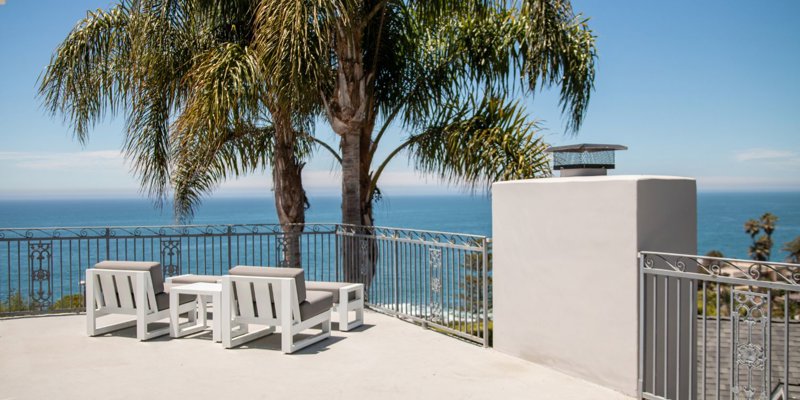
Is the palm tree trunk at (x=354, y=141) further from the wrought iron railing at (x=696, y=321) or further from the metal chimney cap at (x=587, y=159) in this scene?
the wrought iron railing at (x=696, y=321)

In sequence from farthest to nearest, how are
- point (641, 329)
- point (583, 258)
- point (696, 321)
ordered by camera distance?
point (583, 258) < point (641, 329) < point (696, 321)

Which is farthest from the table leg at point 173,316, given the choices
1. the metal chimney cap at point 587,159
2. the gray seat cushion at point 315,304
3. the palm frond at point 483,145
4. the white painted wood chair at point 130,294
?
the metal chimney cap at point 587,159

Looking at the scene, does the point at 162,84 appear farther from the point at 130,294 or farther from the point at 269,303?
the point at 269,303

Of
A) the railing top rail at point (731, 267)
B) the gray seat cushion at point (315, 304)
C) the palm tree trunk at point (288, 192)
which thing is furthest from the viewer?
the palm tree trunk at point (288, 192)

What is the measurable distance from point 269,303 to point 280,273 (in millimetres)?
325

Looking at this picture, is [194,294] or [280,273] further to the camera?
[194,294]

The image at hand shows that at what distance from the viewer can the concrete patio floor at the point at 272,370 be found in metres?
5.06

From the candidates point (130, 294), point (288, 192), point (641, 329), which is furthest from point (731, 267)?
point (288, 192)

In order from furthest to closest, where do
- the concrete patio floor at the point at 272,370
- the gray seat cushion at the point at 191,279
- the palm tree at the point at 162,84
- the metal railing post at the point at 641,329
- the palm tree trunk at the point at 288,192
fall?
the palm tree trunk at the point at 288,192, the palm tree at the point at 162,84, the gray seat cushion at the point at 191,279, the concrete patio floor at the point at 272,370, the metal railing post at the point at 641,329

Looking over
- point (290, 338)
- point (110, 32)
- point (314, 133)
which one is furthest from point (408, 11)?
point (290, 338)

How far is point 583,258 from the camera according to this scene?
5.18 metres

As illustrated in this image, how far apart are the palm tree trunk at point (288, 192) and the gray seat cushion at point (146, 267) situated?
2718mm

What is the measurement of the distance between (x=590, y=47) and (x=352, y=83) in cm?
333

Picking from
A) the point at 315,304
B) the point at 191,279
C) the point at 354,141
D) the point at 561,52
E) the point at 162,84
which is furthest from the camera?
the point at 354,141
